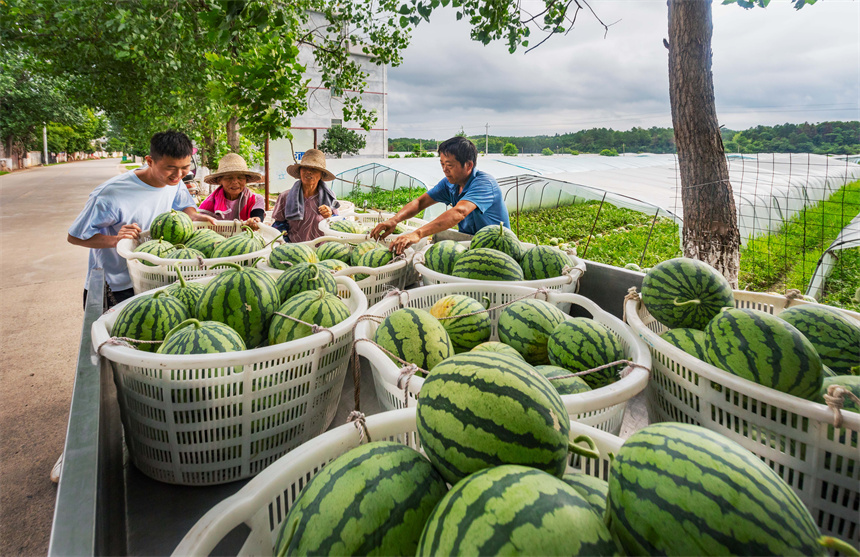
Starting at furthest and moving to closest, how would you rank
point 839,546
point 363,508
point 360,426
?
point 360,426 → point 363,508 → point 839,546

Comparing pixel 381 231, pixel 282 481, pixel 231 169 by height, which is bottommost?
pixel 282 481

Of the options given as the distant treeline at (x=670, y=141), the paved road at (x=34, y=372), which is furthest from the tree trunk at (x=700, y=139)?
the paved road at (x=34, y=372)

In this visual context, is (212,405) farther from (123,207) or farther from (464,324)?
(123,207)

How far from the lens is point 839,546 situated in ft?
2.33

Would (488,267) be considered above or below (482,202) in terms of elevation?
below

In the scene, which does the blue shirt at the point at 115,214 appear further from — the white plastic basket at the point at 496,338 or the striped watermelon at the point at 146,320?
the white plastic basket at the point at 496,338

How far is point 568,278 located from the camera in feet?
7.98

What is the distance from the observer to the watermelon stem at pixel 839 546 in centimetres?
69

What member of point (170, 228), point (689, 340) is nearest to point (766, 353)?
point (689, 340)

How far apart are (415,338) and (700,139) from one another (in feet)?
13.7

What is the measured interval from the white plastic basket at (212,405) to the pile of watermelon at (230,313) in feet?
0.51

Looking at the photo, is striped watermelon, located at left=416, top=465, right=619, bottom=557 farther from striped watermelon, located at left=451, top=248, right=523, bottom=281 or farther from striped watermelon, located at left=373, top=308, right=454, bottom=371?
striped watermelon, located at left=451, top=248, right=523, bottom=281

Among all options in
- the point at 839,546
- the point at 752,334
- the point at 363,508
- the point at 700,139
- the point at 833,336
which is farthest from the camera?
the point at 700,139

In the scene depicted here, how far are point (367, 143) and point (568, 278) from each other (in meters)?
35.3
